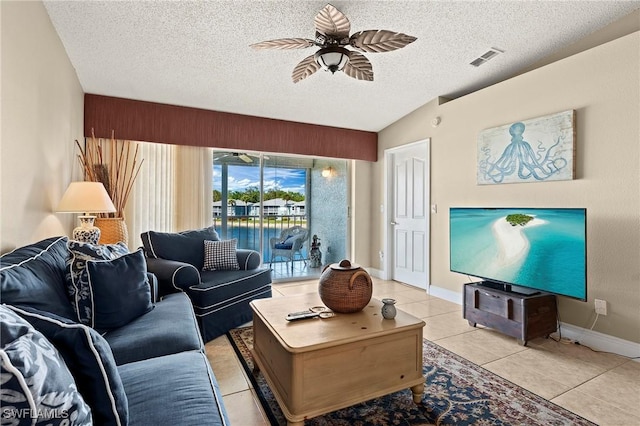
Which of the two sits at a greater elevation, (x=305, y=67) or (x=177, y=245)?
(x=305, y=67)

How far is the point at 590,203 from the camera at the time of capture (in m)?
2.81

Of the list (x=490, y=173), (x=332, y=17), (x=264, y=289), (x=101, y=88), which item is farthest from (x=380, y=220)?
(x=101, y=88)

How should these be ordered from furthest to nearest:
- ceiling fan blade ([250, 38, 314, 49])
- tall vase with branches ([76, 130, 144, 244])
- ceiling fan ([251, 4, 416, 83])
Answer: tall vase with branches ([76, 130, 144, 244]) → ceiling fan blade ([250, 38, 314, 49]) → ceiling fan ([251, 4, 416, 83])

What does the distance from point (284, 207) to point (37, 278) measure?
366 cm

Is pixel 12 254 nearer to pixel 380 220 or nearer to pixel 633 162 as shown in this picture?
pixel 633 162

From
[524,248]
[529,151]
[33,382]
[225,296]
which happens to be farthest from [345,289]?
[529,151]

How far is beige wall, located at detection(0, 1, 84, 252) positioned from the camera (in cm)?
165

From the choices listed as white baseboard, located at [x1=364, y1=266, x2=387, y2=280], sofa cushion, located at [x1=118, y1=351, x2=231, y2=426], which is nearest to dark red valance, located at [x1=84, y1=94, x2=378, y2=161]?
white baseboard, located at [x1=364, y1=266, x2=387, y2=280]

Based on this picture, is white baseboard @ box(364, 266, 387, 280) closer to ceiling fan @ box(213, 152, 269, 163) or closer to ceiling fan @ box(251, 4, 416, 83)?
ceiling fan @ box(213, 152, 269, 163)

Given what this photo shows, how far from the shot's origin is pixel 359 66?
257cm

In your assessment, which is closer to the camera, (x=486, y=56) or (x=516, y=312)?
(x=516, y=312)

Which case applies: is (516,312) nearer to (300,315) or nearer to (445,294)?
(445,294)

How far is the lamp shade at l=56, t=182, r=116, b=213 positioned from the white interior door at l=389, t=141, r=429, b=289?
376 cm

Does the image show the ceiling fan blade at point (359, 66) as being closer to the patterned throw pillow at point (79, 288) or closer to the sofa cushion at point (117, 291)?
the sofa cushion at point (117, 291)
